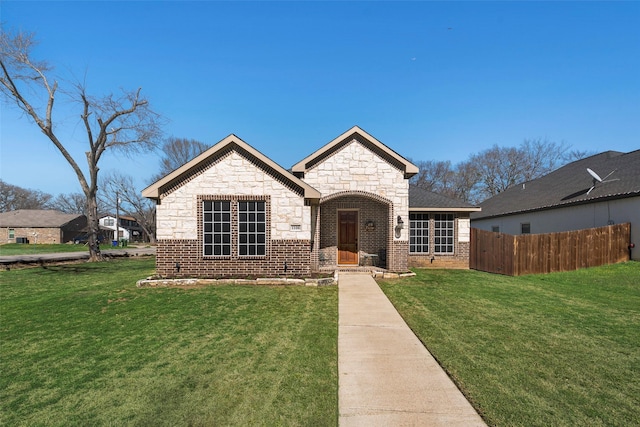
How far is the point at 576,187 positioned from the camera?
724 inches

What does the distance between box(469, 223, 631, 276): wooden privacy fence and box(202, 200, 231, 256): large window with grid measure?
11681 millimetres

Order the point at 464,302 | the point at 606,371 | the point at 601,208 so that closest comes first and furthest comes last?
the point at 606,371 → the point at 464,302 → the point at 601,208

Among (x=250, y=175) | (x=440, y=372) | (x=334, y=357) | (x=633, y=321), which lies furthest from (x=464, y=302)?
(x=250, y=175)

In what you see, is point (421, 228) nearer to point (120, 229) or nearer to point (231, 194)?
point (231, 194)

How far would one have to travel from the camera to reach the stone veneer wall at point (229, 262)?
10.8 metres

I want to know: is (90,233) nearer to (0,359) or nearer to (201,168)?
(201,168)

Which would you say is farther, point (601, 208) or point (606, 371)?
point (601, 208)

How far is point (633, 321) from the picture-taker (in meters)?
6.72

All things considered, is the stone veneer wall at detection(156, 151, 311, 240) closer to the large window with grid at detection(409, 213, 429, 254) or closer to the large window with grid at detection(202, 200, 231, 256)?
the large window with grid at detection(202, 200, 231, 256)

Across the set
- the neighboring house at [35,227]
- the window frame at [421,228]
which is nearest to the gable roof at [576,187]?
the window frame at [421,228]

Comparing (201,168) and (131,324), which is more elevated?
(201,168)

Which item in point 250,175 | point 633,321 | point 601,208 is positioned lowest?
point 633,321

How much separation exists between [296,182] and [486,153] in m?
42.6

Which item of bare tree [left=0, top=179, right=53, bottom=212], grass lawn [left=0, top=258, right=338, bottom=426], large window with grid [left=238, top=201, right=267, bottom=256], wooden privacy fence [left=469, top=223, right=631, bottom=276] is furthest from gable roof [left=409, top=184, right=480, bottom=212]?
bare tree [left=0, top=179, right=53, bottom=212]
